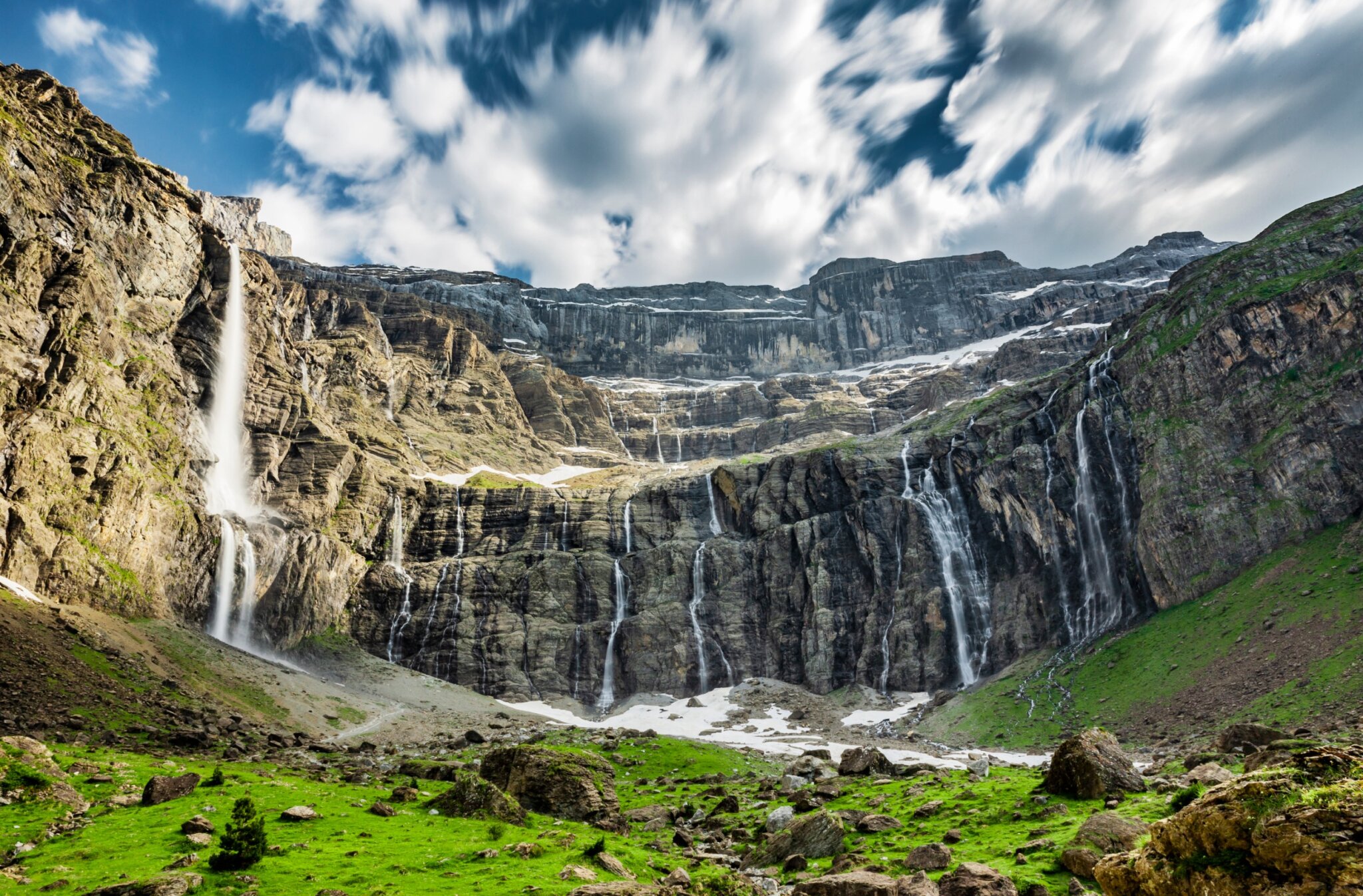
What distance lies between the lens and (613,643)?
351ft

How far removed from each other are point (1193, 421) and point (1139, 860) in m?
93.0

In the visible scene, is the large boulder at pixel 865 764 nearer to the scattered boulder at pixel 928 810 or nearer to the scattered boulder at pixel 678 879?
the scattered boulder at pixel 928 810

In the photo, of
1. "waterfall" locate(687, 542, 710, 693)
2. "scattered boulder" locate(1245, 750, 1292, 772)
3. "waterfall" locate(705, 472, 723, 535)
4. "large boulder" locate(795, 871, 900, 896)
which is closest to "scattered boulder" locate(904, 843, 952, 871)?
"large boulder" locate(795, 871, 900, 896)

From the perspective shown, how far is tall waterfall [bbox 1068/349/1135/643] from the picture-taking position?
279ft

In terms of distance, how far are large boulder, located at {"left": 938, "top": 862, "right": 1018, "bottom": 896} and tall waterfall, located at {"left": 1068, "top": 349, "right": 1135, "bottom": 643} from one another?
77297 mm

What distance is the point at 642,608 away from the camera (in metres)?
111

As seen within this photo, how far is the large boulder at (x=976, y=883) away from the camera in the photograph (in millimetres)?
17422

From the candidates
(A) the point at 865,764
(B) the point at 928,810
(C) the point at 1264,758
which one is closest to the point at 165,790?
(B) the point at 928,810

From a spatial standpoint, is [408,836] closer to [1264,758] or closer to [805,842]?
[805,842]

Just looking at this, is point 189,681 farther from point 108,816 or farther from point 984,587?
point 984,587

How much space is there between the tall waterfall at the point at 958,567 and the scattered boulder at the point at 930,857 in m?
74.9

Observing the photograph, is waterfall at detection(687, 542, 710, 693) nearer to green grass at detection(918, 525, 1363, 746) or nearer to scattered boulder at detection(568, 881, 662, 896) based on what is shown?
green grass at detection(918, 525, 1363, 746)

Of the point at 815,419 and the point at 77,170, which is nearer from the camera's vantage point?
the point at 77,170

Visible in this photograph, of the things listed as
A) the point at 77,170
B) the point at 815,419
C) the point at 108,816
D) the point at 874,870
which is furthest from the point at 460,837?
the point at 815,419
